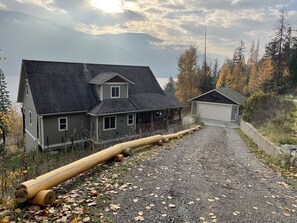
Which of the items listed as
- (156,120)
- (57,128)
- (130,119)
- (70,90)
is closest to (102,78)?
(70,90)

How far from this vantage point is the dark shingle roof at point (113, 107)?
63.8 feet

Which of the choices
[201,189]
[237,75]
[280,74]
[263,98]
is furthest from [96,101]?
[237,75]

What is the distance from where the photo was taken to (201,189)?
18.4 feet

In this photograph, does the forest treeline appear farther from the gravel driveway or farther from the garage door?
the gravel driveway

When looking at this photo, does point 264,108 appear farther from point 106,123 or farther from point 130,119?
point 106,123

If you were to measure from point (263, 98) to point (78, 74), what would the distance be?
17621mm

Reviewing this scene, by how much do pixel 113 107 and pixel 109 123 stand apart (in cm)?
153

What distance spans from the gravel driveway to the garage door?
22628mm

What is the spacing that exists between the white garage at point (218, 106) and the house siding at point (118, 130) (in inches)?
448

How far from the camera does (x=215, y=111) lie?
101 feet

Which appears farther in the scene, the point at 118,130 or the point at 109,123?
the point at 118,130

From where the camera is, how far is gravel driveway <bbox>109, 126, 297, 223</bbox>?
4336 millimetres

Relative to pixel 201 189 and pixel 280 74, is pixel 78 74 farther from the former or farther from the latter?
pixel 280 74

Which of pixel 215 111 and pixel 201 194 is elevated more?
pixel 201 194
